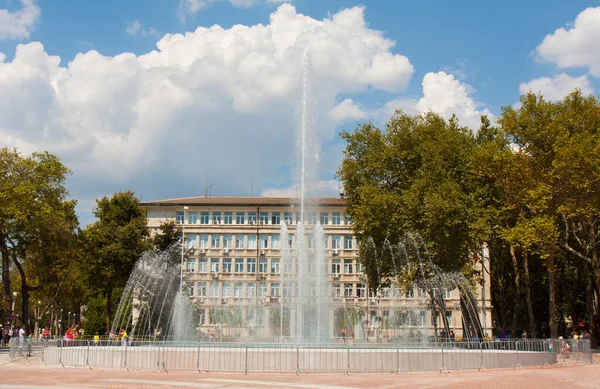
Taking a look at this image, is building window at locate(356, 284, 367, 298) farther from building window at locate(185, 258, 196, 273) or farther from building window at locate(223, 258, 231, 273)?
building window at locate(185, 258, 196, 273)

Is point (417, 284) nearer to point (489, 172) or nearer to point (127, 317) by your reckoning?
point (489, 172)

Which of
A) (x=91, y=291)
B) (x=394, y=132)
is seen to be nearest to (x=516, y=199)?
(x=394, y=132)

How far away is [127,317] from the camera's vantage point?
66.6m

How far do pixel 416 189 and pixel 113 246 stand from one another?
946 inches

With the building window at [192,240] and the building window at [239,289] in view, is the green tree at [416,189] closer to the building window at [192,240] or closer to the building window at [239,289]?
the building window at [239,289]

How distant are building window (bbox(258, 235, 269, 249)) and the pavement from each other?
51.7m

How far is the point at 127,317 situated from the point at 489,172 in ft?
137

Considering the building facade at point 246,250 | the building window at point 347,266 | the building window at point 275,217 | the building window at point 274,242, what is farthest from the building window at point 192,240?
the building window at point 347,266

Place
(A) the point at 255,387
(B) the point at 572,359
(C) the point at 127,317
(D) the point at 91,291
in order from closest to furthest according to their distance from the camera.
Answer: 1. (A) the point at 255,387
2. (B) the point at 572,359
3. (D) the point at 91,291
4. (C) the point at 127,317

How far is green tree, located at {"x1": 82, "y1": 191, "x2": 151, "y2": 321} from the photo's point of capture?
5047 centimetres

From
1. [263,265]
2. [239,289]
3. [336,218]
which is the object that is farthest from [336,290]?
[239,289]

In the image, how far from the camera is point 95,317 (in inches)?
3273

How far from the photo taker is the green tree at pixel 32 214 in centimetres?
4306

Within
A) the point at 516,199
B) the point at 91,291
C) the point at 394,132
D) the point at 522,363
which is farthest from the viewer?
the point at 91,291
